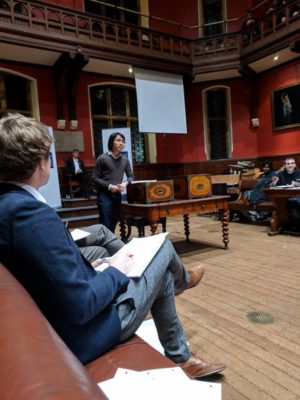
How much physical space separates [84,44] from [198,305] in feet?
20.8

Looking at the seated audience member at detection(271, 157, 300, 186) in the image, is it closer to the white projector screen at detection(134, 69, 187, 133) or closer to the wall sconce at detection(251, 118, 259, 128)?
the white projector screen at detection(134, 69, 187, 133)

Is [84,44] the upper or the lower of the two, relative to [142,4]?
lower

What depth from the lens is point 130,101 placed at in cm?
907

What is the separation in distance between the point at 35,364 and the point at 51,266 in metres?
0.43

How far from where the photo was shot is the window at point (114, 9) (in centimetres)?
837

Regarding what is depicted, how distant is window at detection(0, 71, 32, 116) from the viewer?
7273 mm

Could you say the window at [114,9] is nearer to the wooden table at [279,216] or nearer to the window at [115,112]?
the window at [115,112]

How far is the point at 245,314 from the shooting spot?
86.0 inches

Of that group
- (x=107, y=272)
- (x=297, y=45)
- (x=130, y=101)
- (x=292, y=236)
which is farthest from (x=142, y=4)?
(x=107, y=272)

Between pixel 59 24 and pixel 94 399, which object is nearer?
pixel 94 399

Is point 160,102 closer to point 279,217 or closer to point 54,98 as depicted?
point 54,98

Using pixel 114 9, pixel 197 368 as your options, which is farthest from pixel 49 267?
pixel 114 9

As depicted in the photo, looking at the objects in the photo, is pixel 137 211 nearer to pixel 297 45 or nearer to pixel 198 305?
pixel 198 305

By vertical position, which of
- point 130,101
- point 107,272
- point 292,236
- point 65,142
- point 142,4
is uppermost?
point 142,4
